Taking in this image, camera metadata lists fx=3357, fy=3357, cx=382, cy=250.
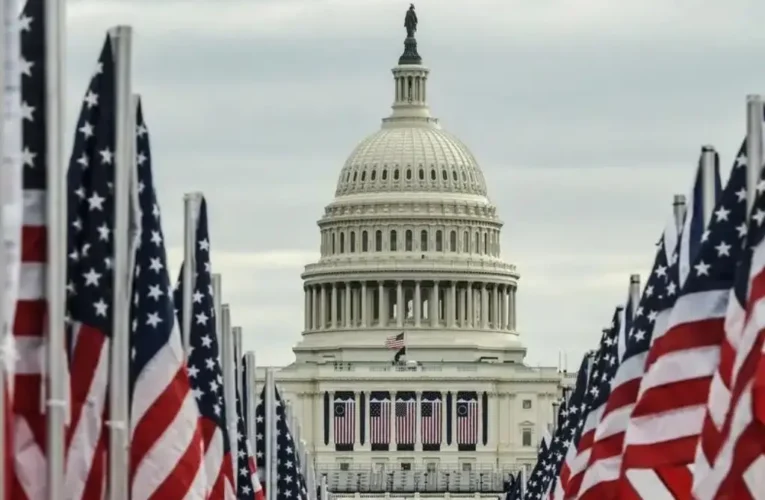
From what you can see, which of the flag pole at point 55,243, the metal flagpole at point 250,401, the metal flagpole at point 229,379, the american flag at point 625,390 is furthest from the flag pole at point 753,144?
the metal flagpole at point 250,401

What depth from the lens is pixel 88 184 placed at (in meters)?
27.6

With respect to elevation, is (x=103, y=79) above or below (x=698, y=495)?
above

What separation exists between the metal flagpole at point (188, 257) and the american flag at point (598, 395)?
5.19 meters

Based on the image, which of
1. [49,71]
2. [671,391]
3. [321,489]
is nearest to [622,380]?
[671,391]

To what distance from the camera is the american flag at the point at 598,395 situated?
140ft

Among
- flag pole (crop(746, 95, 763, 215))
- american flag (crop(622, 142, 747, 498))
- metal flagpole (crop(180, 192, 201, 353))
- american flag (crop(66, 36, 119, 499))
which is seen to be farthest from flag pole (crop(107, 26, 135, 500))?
metal flagpole (crop(180, 192, 201, 353))

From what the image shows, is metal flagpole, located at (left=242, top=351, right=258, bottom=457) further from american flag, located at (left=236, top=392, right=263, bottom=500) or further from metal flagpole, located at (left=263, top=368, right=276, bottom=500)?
american flag, located at (left=236, top=392, right=263, bottom=500)

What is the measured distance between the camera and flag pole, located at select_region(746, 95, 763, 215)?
3077cm

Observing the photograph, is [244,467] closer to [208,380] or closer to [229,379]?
[229,379]

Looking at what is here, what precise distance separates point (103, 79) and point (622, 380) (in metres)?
9.80

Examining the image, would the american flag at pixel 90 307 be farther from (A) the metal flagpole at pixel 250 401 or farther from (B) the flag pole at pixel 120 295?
(A) the metal flagpole at pixel 250 401

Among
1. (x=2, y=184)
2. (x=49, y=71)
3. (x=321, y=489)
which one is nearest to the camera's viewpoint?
(x=2, y=184)

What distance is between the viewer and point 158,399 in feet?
99.5

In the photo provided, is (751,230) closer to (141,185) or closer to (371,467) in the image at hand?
(141,185)
